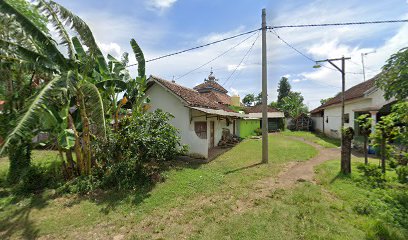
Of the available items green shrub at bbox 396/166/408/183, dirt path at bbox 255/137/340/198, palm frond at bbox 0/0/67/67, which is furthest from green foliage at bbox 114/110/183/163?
green shrub at bbox 396/166/408/183

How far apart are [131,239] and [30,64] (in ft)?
18.4

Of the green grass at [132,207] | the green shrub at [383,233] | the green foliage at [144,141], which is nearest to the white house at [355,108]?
the green shrub at [383,233]

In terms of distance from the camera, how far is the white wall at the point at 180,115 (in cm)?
1088

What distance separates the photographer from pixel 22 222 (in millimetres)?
5188

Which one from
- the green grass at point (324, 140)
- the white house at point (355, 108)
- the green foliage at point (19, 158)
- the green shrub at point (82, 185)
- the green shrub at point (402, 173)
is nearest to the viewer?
the green shrub at point (402, 173)

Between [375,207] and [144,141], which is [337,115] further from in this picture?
[144,141]

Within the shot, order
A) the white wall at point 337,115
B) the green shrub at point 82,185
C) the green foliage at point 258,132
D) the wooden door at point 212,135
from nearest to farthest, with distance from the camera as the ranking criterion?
the green shrub at point 82,185 < the wooden door at point 212,135 < the white wall at point 337,115 < the green foliage at point 258,132

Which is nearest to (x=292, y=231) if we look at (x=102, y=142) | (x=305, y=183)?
(x=305, y=183)

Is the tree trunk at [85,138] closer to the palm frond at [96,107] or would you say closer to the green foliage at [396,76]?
the palm frond at [96,107]

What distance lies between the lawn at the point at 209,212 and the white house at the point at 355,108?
6.74 meters

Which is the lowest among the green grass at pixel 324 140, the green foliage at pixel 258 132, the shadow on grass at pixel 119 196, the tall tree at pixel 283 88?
the shadow on grass at pixel 119 196

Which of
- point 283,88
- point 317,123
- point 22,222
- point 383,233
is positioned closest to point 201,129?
point 22,222

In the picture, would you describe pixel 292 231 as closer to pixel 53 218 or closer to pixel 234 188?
pixel 234 188

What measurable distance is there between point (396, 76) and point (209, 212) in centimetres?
521
